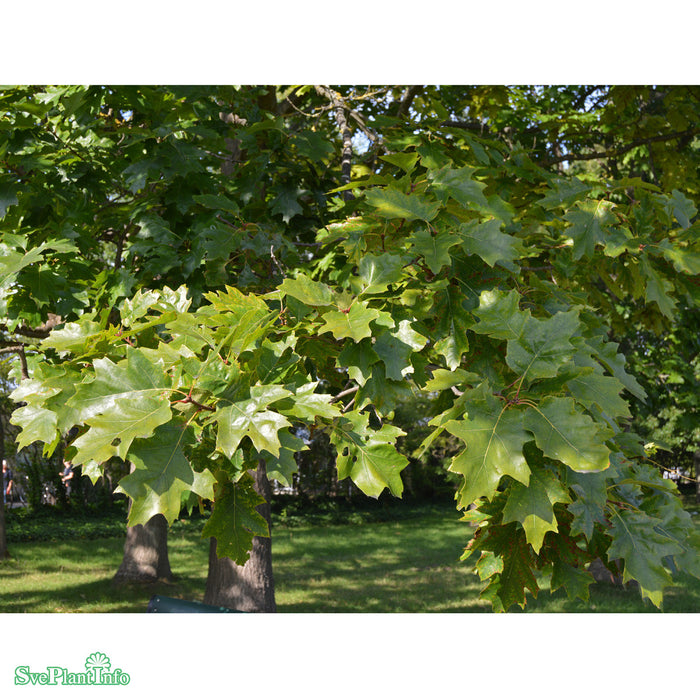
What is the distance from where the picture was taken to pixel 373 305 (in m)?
2.24

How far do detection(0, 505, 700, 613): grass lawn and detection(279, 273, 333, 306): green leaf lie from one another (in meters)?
5.12

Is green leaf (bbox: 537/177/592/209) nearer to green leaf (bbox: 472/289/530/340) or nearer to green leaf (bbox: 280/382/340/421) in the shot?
green leaf (bbox: 472/289/530/340)

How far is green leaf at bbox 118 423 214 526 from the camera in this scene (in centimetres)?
163

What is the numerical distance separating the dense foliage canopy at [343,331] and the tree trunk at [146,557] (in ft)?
21.5

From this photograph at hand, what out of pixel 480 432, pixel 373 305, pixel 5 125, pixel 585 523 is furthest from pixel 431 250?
pixel 5 125

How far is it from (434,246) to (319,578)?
961 cm

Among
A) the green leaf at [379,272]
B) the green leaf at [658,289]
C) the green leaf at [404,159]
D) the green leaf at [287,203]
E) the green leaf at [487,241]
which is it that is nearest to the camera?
the green leaf at [379,272]

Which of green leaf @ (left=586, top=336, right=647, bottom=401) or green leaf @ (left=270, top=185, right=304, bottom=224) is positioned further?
green leaf @ (left=270, top=185, right=304, bottom=224)

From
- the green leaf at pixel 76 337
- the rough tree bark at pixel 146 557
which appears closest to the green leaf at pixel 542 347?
the green leaf at pixel 76 337

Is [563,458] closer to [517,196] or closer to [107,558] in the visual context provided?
[517,196]

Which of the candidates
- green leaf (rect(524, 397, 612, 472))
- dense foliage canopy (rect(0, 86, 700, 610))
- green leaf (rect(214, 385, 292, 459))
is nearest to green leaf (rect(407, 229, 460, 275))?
dense foliage canopy (rect(0, 86, 700, 610))

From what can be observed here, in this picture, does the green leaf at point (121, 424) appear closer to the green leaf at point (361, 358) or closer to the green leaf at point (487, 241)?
the green leaf at point (361, 358)

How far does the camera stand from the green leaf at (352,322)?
189 centimetres

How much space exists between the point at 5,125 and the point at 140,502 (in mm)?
3057
